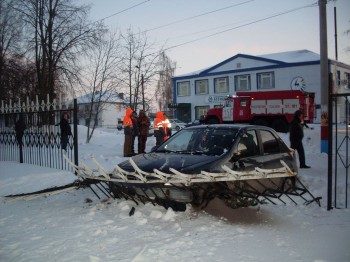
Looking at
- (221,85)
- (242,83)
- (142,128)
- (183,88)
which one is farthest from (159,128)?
(183,88)

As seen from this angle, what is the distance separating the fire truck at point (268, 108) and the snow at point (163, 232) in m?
14.7

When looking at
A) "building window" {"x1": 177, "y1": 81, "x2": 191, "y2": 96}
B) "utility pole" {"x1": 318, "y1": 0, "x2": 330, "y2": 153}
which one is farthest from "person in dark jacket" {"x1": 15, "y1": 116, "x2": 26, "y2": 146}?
"building window" {"x1": 177, "y1": 81, "x2": 191, "y2": 96}

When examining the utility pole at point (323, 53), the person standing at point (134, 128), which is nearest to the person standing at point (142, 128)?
the person standing at point (134, 128)

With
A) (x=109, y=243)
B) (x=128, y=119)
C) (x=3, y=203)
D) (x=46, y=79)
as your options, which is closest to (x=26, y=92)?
(x=46, y=79)

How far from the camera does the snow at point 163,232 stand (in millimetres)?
3758

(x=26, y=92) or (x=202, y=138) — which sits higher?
(x=26, y=92)

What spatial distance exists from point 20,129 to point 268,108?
1540 centimetres

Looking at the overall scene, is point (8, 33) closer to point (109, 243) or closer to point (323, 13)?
point (323, 13)

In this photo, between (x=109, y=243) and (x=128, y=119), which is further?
(x=128, y=119)

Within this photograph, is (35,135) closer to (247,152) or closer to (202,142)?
(202,142)

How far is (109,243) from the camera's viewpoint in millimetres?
4086

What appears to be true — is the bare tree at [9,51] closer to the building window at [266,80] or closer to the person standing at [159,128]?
the person standing at [159,128]

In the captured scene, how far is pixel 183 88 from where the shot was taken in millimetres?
41344

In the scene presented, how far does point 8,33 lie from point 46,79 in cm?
459
